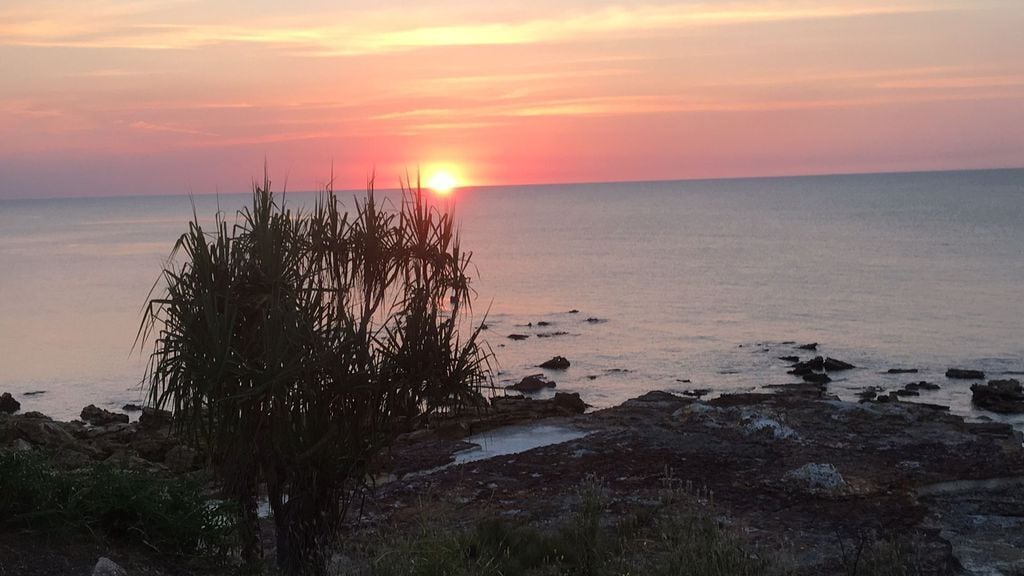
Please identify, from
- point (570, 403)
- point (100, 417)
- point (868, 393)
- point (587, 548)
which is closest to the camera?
point (587, 548)

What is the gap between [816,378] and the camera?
30.9 m

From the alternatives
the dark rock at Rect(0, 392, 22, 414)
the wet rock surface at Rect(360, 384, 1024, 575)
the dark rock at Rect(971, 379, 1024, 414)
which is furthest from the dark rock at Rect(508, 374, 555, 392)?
the dark rock at Rect(0, 392, 22, 414)

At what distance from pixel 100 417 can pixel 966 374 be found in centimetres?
2568

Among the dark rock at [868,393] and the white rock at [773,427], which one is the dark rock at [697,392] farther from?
the white rock at [773,427]

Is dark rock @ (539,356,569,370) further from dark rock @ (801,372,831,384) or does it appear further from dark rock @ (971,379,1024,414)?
dark rock @ (971,379,1024,414)

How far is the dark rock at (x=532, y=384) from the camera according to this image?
30.7 metres

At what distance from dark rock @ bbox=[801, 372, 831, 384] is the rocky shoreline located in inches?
457

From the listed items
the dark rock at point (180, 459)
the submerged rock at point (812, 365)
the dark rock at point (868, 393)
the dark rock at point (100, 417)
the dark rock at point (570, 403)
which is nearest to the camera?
the dark rock at point (180, 459)

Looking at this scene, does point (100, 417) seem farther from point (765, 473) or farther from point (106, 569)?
point (106, 569)

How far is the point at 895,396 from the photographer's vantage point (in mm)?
27344

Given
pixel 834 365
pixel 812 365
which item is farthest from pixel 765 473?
pixel 834 365

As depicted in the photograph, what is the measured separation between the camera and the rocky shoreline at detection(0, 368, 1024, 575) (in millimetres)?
10516

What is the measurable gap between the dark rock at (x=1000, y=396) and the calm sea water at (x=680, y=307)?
0.43 m

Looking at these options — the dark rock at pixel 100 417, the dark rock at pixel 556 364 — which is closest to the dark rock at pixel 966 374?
the dark rock at pixel 556 364
